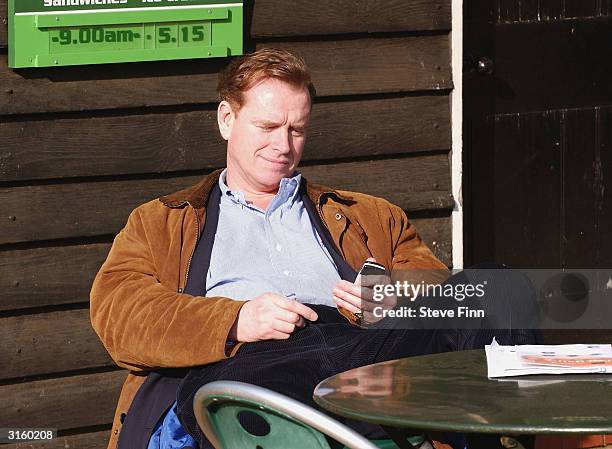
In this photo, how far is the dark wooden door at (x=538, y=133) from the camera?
4945 mm

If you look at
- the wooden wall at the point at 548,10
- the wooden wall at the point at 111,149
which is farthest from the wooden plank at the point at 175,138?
the wooden wall at the point at 548,10

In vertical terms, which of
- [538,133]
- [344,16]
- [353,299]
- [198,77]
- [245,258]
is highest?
[344,16]

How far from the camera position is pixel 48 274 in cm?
429

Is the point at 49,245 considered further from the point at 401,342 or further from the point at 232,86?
the point at 401,342

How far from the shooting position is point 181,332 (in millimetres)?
3254

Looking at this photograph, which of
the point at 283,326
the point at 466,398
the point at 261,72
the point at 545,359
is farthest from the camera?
the point at 261,72

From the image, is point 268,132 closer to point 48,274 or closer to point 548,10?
point 48,274

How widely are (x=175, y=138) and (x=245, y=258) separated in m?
1.02

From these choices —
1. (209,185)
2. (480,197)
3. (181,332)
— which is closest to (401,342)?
(181,332)

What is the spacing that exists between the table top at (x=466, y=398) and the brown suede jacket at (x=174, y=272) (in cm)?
52

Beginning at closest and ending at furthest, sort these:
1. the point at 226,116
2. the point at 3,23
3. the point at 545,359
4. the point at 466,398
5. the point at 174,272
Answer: the point at 466,398
the point at 545,359
the point at 174,272
the point at 226,116
the point at 3,23

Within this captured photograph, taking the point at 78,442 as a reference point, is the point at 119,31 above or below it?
above

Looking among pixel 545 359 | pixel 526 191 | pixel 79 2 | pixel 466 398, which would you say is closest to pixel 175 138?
pixel 79 2

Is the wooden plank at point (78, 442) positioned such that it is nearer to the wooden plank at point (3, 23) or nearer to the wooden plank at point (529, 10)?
the wooden plank at point (3, 23)
